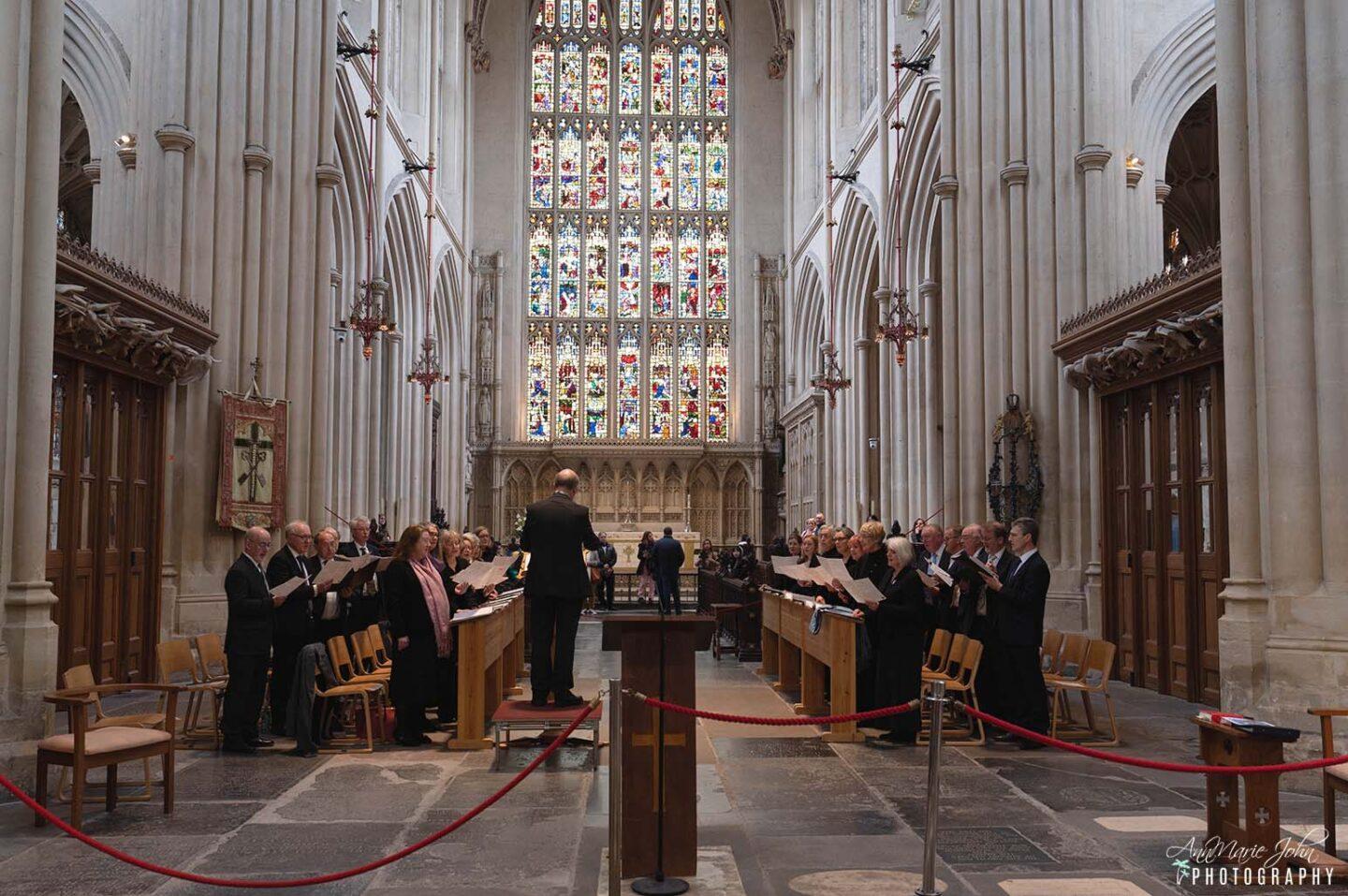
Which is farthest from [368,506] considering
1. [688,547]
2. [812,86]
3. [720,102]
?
[720,102]

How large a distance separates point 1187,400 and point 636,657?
6930 millimetres

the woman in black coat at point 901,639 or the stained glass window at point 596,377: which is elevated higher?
the stained glass window at point 596,377

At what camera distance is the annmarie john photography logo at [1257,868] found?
15.2ft

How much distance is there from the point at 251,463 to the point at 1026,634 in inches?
317

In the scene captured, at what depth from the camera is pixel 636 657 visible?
503 centimetres

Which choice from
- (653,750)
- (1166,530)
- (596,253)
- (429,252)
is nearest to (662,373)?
(596,253)

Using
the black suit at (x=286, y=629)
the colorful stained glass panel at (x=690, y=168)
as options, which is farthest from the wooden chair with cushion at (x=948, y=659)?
the colorful stained glass panel at (x=690, y=168)

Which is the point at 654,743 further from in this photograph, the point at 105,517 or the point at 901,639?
the point at 105,517

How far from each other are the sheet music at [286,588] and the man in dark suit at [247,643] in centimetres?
5

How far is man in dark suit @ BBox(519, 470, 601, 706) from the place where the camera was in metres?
7.22

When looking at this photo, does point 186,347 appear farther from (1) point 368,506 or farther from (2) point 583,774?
(1) point 368,506

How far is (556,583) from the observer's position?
720cm

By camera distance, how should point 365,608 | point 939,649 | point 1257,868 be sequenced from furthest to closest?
point 365,608 < point 939,649 < point 1257,868

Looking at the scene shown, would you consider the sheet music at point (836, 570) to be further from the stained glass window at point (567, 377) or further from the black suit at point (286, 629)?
the stained glass window at point (567, 377)
